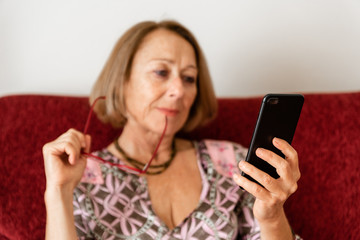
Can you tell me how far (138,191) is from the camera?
103 centimetres

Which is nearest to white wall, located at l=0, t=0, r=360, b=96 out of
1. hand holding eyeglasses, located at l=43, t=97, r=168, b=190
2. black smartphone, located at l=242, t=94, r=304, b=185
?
hand holding eyeglasses, located at l=43, t=97, r=168, b=190

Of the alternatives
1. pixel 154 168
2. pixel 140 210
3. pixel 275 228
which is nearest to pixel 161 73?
pixel 154 168

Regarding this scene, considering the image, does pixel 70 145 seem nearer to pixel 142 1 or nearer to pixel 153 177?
pixel 153 177

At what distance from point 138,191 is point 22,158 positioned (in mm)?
364

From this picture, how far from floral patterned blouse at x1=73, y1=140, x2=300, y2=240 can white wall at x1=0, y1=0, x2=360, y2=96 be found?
504 mm

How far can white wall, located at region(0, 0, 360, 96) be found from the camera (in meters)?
1.38

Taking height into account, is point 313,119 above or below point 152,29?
below

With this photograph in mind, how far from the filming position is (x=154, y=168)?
1123mm

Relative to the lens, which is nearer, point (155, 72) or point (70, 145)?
point (70, 145)

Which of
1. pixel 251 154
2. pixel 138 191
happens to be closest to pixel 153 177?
pixel 138 191

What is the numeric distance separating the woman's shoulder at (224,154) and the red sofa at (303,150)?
0.43 feet

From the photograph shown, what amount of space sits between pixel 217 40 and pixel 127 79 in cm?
52

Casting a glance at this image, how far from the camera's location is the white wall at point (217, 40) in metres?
1.38

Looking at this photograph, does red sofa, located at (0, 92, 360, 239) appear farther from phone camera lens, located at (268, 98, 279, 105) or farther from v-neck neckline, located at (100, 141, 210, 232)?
Answer: phone camera lens, located at (268, 98, 279, 105)
